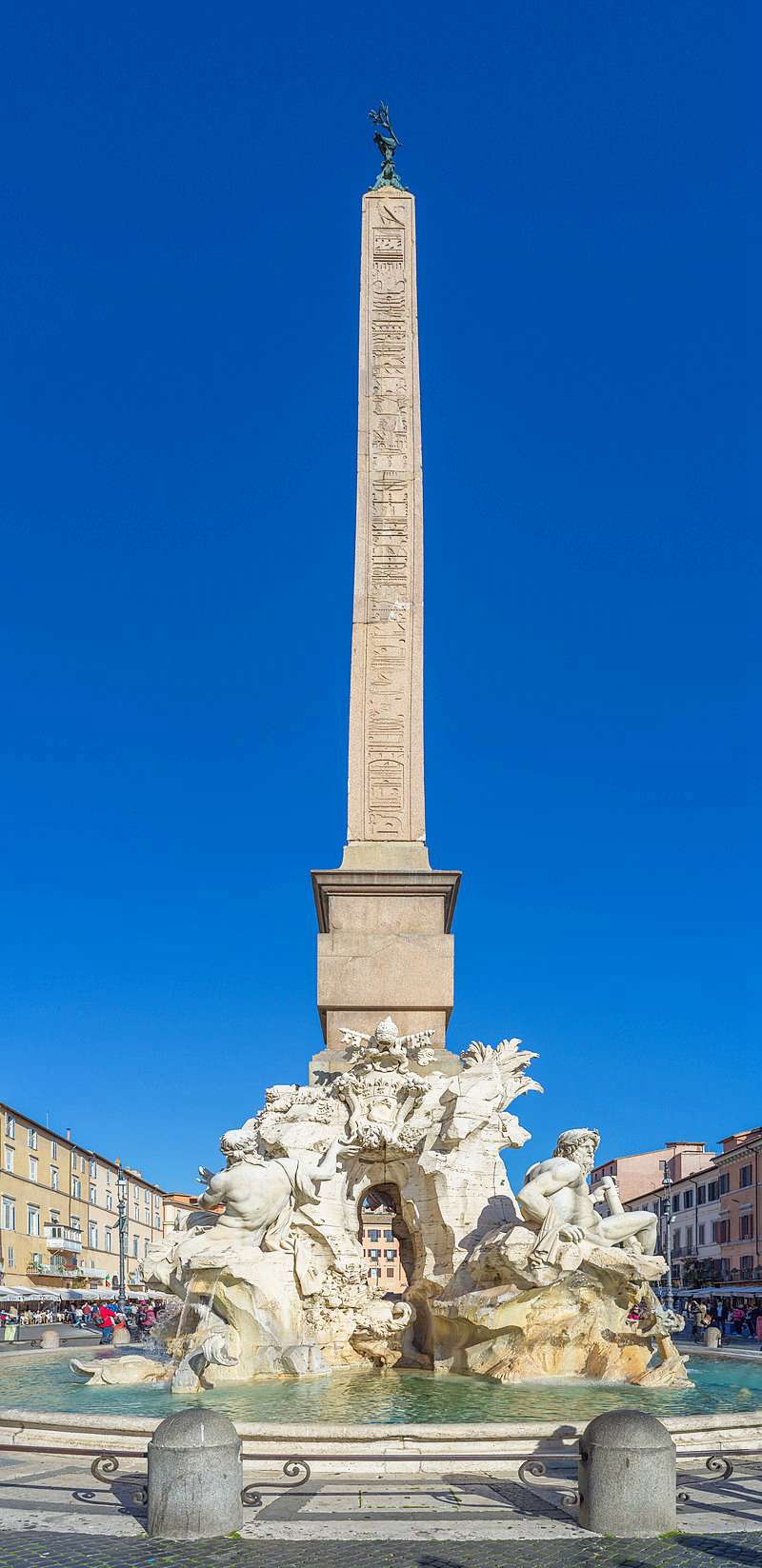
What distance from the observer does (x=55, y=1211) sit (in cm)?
4531

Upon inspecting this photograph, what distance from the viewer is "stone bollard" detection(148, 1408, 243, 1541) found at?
17.1 feet

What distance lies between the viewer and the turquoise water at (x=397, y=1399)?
7.50m

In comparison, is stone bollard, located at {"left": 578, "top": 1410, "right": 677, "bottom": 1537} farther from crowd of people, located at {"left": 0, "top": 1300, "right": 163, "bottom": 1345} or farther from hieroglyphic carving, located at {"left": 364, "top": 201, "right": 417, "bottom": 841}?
crowd of people, located at {"left": 0, "top": 1300, "right": 163, "bottom": 1345}

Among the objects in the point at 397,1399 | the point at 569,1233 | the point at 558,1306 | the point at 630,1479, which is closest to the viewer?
the point at 630,1479

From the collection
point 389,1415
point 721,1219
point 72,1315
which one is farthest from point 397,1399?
point 721,1219

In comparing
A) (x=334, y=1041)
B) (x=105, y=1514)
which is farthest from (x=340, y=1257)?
(x=105, y=1514)

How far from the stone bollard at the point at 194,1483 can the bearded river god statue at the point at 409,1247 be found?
361cm

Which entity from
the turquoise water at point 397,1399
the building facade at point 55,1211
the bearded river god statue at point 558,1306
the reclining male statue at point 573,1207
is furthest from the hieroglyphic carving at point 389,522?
the building facade at point 55,1211

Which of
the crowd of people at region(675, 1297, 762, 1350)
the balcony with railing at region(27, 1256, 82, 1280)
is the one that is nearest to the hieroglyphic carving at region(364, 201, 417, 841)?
the crowd of people at region(675, 1297, 762, 1350)

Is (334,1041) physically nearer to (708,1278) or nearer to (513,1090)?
(513,1090)

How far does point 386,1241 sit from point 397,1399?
23.0 ft

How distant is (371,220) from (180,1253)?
11.9 metres

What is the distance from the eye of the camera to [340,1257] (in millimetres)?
10516

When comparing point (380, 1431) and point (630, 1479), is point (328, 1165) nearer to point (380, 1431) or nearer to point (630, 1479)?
point (380, 1431)
